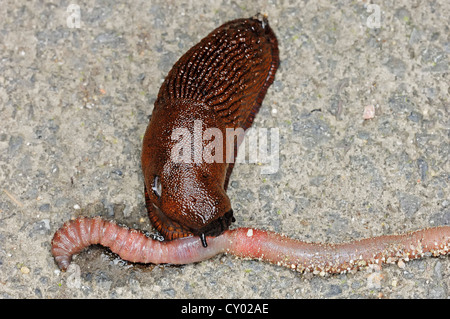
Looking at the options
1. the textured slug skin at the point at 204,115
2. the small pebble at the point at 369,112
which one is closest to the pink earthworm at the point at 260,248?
the textured slug skin at the point at 204,115

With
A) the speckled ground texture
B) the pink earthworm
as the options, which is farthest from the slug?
the speckled ground texture

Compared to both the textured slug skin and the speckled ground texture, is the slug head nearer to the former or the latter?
the textured slug skin

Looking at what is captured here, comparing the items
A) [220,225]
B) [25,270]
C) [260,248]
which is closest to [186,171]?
[220,225]

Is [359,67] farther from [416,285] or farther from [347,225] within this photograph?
[416,285]

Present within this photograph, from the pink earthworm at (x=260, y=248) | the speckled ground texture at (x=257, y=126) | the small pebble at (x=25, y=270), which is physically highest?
the speckled ground texture at (x=257, y=126)

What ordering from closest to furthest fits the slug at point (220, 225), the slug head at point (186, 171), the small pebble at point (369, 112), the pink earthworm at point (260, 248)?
1. the slug head at point (186, 171)
2. the slug at point (220, 225)
3. the pink earthworm at point (260, 248)
4. the small pebble at point (369, 112)

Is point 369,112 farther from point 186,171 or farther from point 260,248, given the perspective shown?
point 186,171

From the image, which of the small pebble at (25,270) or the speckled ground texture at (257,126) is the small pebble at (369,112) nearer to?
the speckled ground texture at (257,126)
